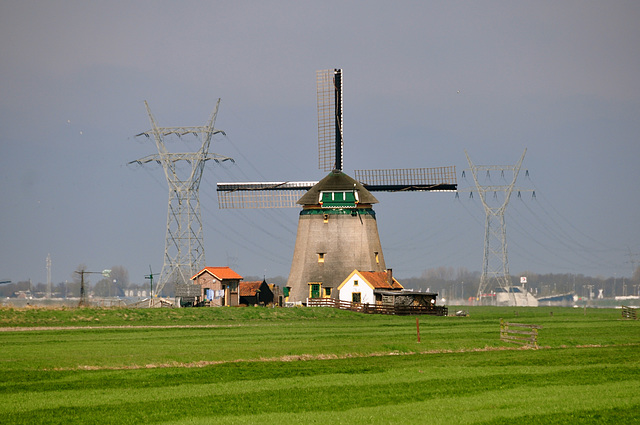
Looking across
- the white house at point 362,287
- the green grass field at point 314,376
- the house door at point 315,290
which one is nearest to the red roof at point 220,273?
the house door at point 315,290

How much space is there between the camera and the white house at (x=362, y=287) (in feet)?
335

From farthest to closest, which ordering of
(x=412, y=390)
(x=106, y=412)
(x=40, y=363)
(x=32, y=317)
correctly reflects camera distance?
(x=32, y=317) → (x=40, y=363) → (x=412, y=390) → (x=106, y=412)

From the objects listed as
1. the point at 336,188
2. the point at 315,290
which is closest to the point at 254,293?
the point at 315,290

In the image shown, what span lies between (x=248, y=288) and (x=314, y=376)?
80.9 m

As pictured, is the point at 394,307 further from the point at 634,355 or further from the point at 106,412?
the point at 106,412

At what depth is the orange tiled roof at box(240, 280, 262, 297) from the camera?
118 metres

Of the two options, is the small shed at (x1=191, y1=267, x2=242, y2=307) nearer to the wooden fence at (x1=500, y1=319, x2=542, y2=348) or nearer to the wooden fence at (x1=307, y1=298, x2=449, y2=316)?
the wooden fence at (x1=307, y1=298, x2=449, y2=316)

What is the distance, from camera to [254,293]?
119 metres

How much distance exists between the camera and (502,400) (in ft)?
104

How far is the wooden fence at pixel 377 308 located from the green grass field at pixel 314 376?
1116 inches

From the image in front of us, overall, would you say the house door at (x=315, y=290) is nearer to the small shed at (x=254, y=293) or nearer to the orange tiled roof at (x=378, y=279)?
the orange tiled roof at (x=378, y=279)

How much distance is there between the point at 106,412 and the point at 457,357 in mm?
23168

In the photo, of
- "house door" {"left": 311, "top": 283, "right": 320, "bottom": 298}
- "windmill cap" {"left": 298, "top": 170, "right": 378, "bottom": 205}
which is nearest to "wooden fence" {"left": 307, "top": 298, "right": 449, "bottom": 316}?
"house door" {"left": 311, "top": 283, "right": 320, "bottom": 298}

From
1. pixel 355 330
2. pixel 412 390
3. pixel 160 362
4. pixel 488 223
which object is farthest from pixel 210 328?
pixel 488 223
